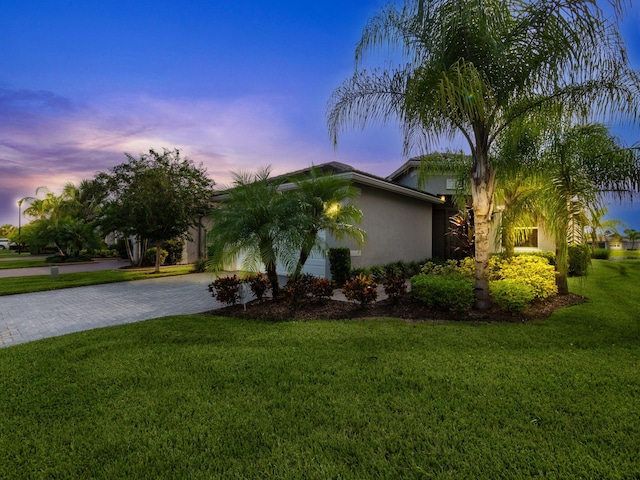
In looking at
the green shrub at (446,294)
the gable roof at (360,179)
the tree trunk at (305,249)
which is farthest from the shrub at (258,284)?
the green shrub at (446,294)

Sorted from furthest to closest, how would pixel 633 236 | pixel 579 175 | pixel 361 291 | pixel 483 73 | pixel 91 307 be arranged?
1. pixel 633 236
2. pixel 91 307
3. pixel 579 175
4. pixel 361 291
5. pixel 483 73

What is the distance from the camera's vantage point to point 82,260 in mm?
22422

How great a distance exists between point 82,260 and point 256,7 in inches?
853

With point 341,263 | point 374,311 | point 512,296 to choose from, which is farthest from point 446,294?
point 341,263

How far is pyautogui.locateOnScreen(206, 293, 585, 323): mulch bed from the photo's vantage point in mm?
6358

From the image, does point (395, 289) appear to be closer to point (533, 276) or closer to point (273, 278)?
point (273, 278)

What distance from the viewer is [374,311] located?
22.7 feet

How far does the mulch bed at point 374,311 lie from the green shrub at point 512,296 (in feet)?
0.52

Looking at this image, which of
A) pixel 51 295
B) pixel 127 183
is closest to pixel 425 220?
pixel 127 183

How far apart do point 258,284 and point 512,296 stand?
17.5 ft

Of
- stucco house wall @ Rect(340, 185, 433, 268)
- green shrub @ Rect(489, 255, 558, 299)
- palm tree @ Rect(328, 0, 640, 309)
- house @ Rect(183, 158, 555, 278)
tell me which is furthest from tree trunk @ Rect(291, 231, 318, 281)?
green shrub @ Rect(489, 255, 558, 299)

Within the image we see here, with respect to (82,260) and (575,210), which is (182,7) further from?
(82,260)

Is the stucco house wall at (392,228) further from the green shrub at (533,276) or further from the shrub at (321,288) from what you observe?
the green shrub at (533,276)

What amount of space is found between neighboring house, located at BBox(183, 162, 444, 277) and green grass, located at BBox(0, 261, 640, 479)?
5.96 metres
